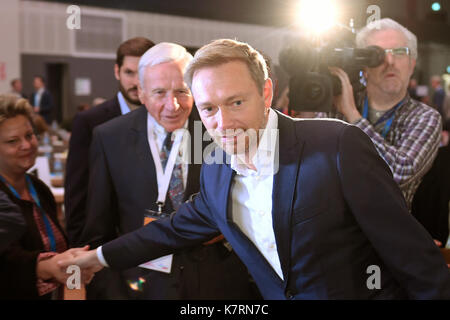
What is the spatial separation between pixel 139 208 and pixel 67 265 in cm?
31

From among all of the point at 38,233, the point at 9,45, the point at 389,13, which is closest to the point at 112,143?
the point at 38,233

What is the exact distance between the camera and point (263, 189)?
4.28 feet

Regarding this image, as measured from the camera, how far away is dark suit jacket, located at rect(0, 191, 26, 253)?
1.55m

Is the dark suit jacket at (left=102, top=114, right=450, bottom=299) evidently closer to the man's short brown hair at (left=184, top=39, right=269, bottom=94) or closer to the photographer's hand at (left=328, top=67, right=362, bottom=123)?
the man's short brown hair at (left=184, top=39, right=269, bottom=94)

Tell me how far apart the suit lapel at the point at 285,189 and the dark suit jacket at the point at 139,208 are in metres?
0.52

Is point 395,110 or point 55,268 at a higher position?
point 395,110

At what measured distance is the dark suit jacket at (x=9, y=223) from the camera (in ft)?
5.08

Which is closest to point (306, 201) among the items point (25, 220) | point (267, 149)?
point (267, 149)

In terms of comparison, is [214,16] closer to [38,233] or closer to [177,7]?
[177,7]

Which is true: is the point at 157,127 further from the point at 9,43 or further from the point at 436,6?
the point at 9,43

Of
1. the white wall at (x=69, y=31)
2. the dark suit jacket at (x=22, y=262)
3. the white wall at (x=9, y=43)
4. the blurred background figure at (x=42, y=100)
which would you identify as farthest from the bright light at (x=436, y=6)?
the white wall at (x=9, y=43)

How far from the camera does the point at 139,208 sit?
1728 millimetres

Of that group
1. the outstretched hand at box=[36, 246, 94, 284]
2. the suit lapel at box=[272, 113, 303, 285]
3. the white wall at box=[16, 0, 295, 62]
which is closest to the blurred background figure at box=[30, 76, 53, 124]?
the white wall at box=[16, 0, 295, 62]
